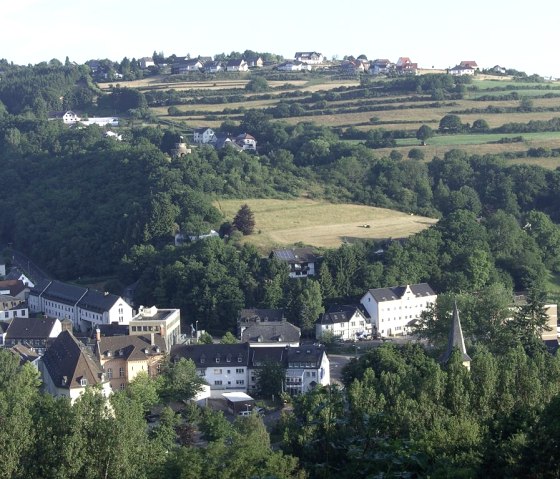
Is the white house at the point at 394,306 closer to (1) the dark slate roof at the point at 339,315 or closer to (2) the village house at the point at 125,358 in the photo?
(1) the dark slate roof at the point at 339,315

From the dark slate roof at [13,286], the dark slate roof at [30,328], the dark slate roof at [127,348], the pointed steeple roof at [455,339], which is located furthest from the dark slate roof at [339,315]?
the dark slate roof at [13,286]

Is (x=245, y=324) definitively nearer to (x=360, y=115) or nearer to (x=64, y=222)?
(x=64, y=222)

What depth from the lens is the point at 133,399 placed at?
129ft

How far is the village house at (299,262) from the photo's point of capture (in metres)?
57.9

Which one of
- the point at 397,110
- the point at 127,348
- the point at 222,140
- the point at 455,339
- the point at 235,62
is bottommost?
the point at 127,348

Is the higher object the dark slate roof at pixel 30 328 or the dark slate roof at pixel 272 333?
the dark slate roof at pixel 30 328

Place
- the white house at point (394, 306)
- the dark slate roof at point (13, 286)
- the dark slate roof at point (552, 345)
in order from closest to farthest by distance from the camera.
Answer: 1. the dark slate roof at point (552, 345)
2. the white house at point (394, 306)
3. the dark slate roof at point (13, 286)

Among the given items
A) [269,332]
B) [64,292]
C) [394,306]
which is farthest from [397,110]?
[269,332]

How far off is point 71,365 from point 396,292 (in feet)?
65.4

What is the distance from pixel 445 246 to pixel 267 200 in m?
14.2

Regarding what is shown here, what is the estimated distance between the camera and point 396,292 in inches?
2152

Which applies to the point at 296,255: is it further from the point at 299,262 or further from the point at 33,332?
the point at 33,332

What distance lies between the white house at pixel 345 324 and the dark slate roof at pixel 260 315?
2.10m

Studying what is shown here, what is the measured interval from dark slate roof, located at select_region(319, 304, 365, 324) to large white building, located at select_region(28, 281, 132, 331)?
938cm
